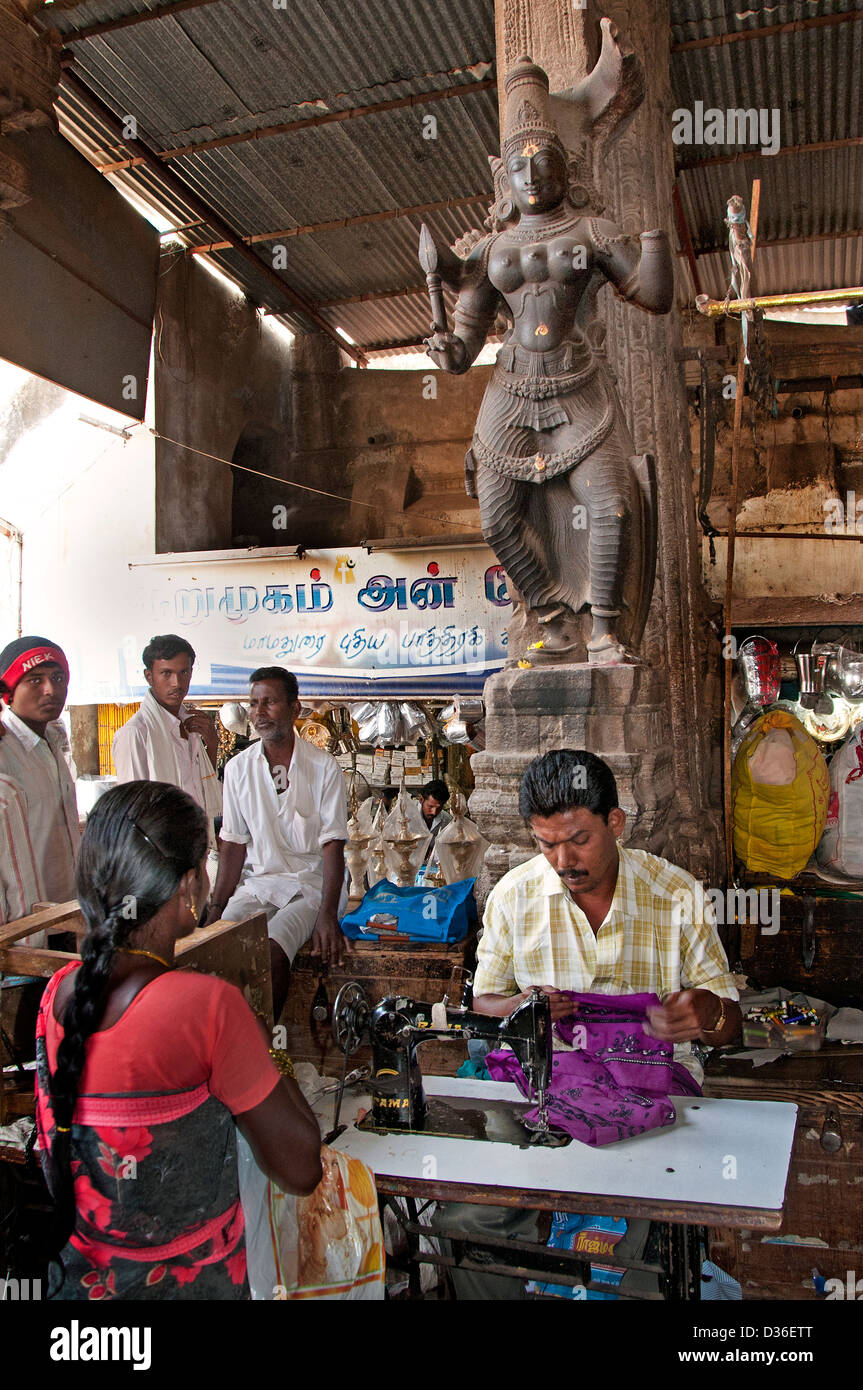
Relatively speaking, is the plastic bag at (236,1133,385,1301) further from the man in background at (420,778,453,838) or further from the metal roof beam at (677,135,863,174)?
the metal roof beam at (677,135,863,174)

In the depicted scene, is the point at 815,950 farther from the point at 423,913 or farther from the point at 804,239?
the point at 804,239

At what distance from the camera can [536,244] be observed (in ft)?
10.7

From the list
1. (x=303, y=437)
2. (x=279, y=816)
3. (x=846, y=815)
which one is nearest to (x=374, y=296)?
(x=303, y=437)

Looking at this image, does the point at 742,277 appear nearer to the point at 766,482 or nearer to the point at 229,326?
the point at 766,482

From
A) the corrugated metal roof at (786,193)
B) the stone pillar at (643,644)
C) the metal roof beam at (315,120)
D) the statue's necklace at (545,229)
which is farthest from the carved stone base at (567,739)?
the corrugated metal roof at (786,193)

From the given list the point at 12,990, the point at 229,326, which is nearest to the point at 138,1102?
the point at 12,990

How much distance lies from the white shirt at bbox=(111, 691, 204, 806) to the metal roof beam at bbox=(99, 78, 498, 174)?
4580 mm

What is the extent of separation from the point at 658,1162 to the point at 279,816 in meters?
2.24

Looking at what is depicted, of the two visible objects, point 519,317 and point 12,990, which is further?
point 519,317

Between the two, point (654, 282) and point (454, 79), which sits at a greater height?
point (454, 79)

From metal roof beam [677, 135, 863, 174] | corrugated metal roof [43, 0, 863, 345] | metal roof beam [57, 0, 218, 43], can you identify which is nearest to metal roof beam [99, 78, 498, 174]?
corrugated metal roof [43, 0, 863, 345]

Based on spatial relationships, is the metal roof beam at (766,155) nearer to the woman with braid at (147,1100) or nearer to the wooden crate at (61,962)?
the wooden crate at (61,962)

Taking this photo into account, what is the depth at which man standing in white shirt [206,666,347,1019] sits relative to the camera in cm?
376

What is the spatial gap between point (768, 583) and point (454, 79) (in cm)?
470
